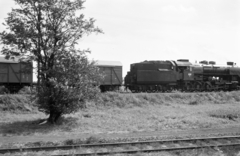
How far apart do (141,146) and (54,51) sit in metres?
8.58

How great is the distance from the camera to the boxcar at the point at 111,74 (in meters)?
29.8

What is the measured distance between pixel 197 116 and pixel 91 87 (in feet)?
30.5

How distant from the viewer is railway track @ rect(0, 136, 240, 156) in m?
11.0

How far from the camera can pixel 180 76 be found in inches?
1233

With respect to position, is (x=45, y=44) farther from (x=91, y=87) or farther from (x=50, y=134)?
(x=50, y=134)

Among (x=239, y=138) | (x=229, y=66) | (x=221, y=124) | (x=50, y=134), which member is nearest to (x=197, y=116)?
(x=221, y=124)

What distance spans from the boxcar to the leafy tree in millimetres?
12175


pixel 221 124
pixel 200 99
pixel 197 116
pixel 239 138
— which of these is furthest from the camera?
pixel 200 99

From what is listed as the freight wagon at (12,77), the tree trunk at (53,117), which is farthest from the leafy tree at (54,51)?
the freight wagon at (12,77)

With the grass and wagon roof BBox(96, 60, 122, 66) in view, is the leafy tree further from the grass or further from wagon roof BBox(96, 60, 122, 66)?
wagon roof BBox(96, 60, 122, 66)

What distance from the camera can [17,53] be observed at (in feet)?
55.5

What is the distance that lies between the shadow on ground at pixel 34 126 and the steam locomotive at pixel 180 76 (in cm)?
1292

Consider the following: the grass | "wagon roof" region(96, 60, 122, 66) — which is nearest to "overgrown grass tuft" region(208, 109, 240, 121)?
the grass

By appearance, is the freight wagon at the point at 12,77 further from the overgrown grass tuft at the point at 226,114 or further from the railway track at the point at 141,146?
the overgrown grass tuft at the point at 226,114
